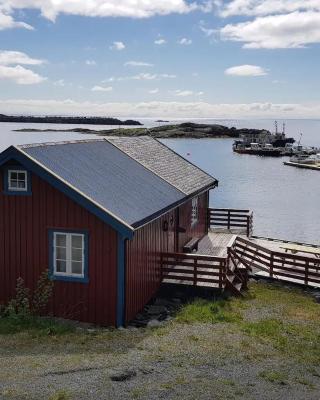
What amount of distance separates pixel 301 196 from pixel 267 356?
6053 centimetres

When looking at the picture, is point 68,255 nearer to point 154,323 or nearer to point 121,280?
point 121,280

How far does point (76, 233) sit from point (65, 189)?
137cm

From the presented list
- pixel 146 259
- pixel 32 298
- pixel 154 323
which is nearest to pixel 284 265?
pixel 146 259

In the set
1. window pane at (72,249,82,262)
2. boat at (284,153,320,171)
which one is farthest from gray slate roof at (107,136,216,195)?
boat at (284,153,320,171)

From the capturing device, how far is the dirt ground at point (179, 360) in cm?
1030

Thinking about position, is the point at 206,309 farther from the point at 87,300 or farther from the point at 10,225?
the point at 10,225

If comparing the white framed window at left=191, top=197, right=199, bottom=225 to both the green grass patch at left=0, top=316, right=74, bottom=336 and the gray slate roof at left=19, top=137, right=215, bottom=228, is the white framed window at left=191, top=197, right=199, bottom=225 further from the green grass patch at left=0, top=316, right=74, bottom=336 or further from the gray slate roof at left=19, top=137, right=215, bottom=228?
the green grass patch at left=0, top=316, right=74, bottom=336

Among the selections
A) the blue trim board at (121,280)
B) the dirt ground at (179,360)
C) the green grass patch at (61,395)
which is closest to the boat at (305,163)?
the dirt ground at (179,360)

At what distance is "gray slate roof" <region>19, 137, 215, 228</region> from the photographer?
15828 mm

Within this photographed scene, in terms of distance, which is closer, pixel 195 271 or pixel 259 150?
pixel 195 271

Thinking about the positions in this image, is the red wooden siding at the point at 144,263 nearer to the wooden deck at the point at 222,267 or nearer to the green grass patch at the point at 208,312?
the wooden deck at the point at 222,267

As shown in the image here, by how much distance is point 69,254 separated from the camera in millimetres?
15734

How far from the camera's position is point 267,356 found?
12.7m

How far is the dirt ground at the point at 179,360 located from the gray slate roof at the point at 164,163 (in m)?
7.19
